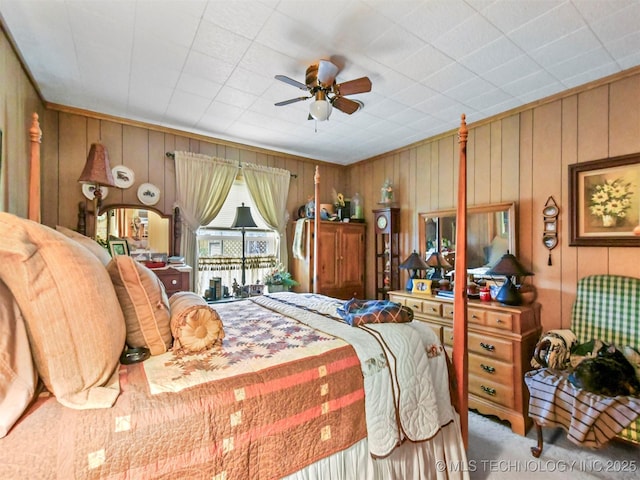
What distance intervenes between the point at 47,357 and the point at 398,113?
10.2 feet

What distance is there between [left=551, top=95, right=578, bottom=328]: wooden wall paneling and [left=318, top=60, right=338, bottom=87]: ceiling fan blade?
2103mm

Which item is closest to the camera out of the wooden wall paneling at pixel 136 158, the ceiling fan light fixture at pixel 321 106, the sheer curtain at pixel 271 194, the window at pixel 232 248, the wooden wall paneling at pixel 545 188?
the ceiling fan light fixture at pixel 321 106

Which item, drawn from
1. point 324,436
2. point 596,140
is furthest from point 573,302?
point 324,436

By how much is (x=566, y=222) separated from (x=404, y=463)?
7.99ft

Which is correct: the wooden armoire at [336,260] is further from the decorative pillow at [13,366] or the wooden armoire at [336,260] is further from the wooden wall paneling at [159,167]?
the decorative pillow at [13,366]

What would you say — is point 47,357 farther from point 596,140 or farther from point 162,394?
point 596,140

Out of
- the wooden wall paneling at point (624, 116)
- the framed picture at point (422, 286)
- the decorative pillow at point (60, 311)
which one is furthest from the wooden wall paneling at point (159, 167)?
the wooden wall paneling at point (624, 116)

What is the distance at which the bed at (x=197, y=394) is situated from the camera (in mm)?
876

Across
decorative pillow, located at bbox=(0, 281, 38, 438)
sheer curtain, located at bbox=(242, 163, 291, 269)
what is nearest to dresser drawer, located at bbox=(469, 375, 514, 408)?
sheer curtain, located at bbox=(242, 163, 291, 269)

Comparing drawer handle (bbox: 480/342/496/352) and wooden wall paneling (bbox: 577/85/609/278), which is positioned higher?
wooden wall paneling (bbox: 577/85/609/278)

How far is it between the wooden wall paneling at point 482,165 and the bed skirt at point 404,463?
2348mm

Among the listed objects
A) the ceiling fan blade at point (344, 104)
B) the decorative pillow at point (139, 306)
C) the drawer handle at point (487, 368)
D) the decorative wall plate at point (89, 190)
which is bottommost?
the drawer handle at point (487, 368)

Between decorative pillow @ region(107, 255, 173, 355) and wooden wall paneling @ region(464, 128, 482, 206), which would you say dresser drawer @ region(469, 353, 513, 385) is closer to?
A: wooden wall paneling @ region(464, 128, 482, 206)

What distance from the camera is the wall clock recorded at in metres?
2.70
